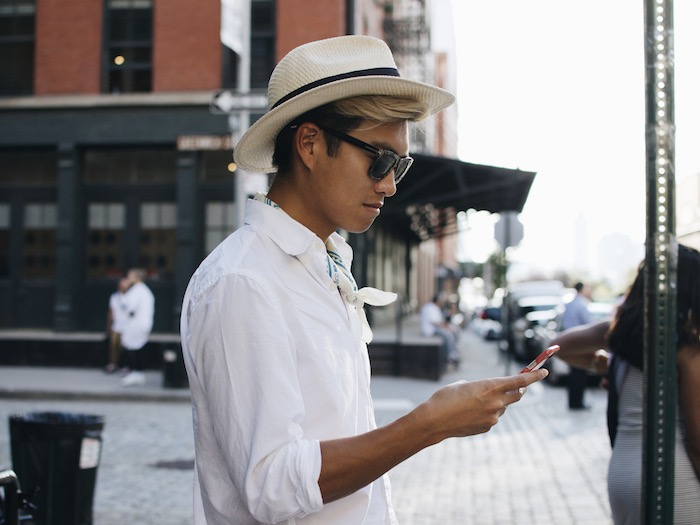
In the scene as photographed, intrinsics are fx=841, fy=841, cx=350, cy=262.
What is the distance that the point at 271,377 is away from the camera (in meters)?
1.67

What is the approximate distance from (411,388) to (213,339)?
533 inches

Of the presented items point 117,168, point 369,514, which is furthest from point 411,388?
point 369,514

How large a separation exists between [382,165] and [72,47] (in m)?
18.9

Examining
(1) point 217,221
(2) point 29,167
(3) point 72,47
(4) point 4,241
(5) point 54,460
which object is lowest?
(5) point 54,460

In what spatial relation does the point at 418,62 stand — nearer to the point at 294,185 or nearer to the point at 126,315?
the point at 126,315

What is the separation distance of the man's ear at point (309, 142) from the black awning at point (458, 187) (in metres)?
13.3

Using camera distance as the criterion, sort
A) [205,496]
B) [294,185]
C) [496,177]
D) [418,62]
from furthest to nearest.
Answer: [418,62] → [496,177] → [294,185] → [205,496]

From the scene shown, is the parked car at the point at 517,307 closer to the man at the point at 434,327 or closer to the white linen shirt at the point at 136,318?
the man at the point at 434,327

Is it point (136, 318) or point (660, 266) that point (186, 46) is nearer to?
point (136, 318)

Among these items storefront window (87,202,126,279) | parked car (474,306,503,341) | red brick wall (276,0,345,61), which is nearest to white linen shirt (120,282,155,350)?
storefront window (87,202,126,279)

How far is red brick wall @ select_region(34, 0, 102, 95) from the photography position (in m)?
19.1

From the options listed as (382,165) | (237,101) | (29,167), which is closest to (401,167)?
(382,165)

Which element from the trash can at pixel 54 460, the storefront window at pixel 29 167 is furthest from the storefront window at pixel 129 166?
the trash can at pixel 54 460

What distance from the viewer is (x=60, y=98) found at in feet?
62.4
